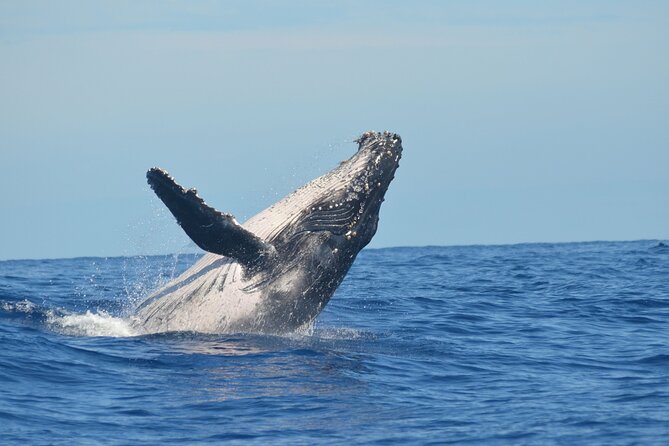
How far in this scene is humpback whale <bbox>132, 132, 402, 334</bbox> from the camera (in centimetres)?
1380

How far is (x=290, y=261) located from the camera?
1384 centimetres

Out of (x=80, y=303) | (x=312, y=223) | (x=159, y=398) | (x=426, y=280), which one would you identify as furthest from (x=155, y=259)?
(x=159, y=398)

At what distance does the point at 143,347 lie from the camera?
43.0ft

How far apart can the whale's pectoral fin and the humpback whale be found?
0.14 m

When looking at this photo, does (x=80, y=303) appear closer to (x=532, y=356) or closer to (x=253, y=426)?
(x=532, y=356)

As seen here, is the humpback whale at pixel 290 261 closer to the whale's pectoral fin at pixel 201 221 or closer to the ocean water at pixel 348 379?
the whale's pectoral fin at pixel 201 221

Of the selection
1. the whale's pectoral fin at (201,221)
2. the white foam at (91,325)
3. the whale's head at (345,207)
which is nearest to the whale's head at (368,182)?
the whale's head at (345,207)

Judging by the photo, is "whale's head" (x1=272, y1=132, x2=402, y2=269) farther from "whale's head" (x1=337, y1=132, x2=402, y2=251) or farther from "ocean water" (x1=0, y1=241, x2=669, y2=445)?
"ocean water" (x1=0, y1=241, x2=669, y2=445)

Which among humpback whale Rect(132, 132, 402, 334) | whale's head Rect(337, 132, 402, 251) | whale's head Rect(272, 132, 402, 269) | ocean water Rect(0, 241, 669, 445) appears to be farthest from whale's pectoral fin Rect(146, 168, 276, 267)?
whale's head Rect(337, 132, 402, 251)

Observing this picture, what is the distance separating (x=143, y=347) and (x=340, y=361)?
246 centimetres

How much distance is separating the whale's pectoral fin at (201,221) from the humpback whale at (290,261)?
0.14 metres

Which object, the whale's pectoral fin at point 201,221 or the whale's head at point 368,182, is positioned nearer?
the whale's pectoral fin at point 201,221

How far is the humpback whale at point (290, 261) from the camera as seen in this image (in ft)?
45.3

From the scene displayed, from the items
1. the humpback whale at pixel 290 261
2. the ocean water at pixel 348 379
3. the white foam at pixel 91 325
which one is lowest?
the ocean water at pixel 348 379
